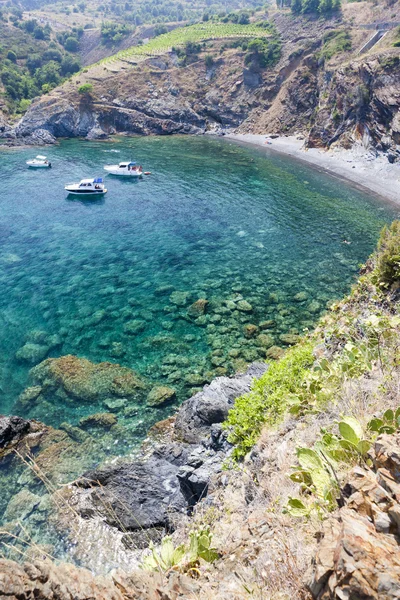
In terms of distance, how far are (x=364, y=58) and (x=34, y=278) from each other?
244ft

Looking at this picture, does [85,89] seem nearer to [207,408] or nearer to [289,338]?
[289,338]

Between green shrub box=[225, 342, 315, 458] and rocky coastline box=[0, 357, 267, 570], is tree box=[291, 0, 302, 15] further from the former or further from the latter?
green shrub box=[225, 342, 315, 458]

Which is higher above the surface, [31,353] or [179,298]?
[179,298]

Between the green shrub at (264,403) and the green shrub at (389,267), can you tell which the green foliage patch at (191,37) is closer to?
the green shrub at (389,267)

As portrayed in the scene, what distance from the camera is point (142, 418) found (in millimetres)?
16281

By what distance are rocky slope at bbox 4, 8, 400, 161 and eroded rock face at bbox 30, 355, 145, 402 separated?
64.7m

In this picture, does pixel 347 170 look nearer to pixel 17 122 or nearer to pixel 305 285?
pixel 305 285

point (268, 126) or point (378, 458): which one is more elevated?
point (268, 126)

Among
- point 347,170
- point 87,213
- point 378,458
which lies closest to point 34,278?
point 87,213

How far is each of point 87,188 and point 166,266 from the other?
81.3ft

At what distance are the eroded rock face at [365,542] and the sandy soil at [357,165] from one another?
49893 millimetres

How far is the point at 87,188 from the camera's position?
47.1 meters

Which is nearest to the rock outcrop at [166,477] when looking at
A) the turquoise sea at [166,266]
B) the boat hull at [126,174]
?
the turquoise sea at [166,266]

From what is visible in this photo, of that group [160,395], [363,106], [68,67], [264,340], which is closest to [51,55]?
[68,67]
